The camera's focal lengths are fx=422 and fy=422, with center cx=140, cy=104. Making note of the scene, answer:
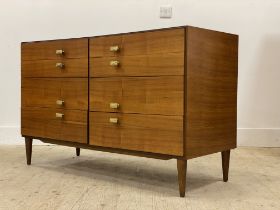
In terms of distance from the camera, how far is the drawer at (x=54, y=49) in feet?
7.09

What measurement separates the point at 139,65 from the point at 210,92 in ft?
1.13

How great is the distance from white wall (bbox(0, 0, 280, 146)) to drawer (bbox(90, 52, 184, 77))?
4.46 feet

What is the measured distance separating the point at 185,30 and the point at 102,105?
58 cm

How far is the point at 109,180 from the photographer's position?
7.00ft

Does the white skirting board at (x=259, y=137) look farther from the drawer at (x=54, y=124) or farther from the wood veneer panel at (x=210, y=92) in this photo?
the drawer at (x=54, y=124)

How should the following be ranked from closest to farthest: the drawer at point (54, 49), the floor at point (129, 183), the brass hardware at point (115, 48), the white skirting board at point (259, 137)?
the floor at point (129, 183) < the brass hardware at point (115, 48) < the drawer at point (54, 49) < the white skirting board at point (259, 137)

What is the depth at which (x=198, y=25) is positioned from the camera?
332 cm

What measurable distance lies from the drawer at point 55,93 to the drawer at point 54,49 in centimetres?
13

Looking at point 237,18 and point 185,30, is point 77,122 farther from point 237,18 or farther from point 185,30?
point 237,18

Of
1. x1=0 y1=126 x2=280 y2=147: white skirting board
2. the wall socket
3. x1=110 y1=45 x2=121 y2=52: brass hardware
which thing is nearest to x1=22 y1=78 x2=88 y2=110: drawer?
x1=110 y1=45 x2=121 y2=52: brass hardware

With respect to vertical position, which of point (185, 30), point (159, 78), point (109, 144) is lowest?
point (109, 144)

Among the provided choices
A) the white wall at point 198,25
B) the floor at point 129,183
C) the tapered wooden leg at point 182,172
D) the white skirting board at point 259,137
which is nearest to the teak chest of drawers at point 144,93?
the tapered wooden leg at point 182,172

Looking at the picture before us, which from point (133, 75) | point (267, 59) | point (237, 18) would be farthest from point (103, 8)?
point (133, 75)

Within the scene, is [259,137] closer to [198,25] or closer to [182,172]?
[198,25]
